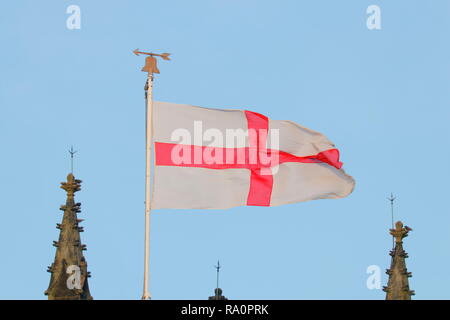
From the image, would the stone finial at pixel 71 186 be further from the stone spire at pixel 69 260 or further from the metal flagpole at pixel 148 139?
the metal flagpole at pixel 148 139

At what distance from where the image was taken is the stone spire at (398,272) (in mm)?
98000

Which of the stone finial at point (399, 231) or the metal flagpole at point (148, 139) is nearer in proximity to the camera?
the metal flagpole at point (148, 139)

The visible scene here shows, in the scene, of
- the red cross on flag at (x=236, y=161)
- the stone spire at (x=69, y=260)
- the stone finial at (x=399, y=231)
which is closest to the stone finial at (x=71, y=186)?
the stone spire at (x=69, y=260)

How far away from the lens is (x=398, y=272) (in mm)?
99500

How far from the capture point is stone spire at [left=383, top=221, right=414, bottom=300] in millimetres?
98000

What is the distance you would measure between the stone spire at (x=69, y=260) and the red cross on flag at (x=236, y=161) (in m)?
35.7

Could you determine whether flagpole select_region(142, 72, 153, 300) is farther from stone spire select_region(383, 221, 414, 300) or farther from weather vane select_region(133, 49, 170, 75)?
stone spire select_region(383, 221, 414, 300)

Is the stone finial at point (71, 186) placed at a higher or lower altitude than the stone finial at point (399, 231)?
higher

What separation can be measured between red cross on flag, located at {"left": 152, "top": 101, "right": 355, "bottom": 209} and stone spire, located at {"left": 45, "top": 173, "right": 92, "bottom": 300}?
117ft
